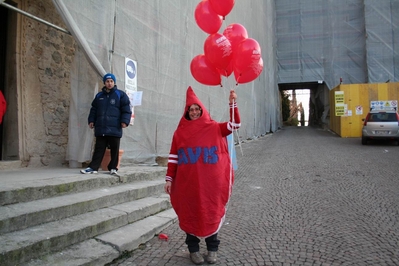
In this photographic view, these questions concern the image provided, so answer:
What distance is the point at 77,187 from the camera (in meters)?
3.96

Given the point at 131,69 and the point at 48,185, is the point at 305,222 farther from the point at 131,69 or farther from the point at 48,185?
the point at 131,69

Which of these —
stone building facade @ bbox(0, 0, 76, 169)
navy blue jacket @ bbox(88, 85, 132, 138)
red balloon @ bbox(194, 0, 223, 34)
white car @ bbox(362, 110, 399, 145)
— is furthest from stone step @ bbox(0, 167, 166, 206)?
white car @ bbox(362, 110, 399, 145)

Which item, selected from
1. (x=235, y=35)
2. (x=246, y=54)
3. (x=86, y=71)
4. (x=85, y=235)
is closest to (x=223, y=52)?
(x=246, y=54)

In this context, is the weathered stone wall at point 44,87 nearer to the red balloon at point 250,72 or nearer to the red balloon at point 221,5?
the red balloon at point 221,5

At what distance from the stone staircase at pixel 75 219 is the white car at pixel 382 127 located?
10.6 metres

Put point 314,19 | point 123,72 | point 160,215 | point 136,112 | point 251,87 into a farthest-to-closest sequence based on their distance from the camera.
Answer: point 314,19, point 251,87, point 136,112, point 123,72, point 160,215

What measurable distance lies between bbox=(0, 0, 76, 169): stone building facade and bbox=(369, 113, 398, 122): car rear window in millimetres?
11739

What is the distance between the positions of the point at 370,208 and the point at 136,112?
4574mm

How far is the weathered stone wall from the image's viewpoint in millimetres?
5414

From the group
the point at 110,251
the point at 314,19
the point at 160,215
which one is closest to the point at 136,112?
the point at 160,215

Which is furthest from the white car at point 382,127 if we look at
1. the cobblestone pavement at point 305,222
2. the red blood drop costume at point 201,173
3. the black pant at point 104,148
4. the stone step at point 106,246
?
the red blood drop costume at point 201,173

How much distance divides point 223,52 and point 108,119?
2182 mm

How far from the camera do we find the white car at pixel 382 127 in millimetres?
12039

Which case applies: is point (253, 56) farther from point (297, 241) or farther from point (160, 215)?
point (160, 215)
